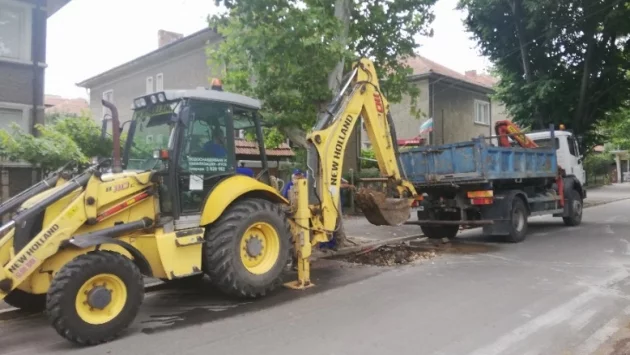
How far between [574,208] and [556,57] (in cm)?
735

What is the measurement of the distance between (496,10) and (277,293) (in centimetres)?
1525

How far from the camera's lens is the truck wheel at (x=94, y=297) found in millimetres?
4648

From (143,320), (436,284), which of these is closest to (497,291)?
(436,284)

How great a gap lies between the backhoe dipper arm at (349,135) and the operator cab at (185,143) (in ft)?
4.72

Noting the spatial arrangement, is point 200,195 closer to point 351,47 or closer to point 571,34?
point 351,47

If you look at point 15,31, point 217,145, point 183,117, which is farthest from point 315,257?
point 15,31

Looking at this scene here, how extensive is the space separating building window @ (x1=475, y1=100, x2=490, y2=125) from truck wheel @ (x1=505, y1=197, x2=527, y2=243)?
1838 centimetres

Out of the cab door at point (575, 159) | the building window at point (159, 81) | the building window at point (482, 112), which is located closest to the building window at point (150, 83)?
the building window at point (159, 81)

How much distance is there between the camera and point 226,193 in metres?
6.20

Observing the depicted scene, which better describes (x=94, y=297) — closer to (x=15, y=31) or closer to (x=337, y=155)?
(x=337, y=155)

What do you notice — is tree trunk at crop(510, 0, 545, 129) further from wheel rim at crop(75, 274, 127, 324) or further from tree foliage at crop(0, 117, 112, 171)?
wheel rim at crop(75, 274, 127, 324)

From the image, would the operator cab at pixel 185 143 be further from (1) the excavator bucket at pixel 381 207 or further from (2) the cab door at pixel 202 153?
(1) the excavator bucket at pixel 381 207

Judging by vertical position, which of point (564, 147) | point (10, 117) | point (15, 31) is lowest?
point (564, 147)

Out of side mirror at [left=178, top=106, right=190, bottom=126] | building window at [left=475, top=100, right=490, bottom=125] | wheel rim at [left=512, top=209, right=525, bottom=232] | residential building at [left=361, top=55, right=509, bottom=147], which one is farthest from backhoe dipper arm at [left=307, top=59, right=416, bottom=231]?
building window at [left=475, top=100, right=490, bottom=125]
